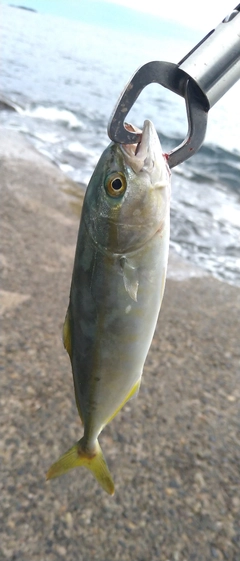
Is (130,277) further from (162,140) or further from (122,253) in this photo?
(162,140)

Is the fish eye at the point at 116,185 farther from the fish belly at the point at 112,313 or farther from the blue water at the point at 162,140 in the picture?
the blue water at the point at 162,140

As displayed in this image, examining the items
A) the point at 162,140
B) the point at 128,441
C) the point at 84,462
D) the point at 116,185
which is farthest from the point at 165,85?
the point at 162,140

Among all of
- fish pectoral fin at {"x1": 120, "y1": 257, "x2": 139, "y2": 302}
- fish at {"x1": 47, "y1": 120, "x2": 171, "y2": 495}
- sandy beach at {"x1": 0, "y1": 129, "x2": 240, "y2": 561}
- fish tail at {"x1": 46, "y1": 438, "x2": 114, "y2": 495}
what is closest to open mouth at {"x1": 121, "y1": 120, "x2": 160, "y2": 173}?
fish at {"x1": 47, "y1": 120, "x2": 171, "y2": 495}

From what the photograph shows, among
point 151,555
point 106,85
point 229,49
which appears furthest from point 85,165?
point 106,85

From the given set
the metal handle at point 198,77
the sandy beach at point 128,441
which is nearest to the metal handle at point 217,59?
the metal handle at point 198,77

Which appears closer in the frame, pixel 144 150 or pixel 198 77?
pixel 198 77

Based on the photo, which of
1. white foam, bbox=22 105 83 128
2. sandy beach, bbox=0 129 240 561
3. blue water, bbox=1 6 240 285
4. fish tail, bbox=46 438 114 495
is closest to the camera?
fish tail, bbox=46 438 114 495

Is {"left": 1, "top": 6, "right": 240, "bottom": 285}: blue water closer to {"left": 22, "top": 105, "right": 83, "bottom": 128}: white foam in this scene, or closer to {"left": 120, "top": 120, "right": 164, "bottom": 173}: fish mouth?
{"left": 22, "top": 105, "right": 83, "bottom": 128}: white foam

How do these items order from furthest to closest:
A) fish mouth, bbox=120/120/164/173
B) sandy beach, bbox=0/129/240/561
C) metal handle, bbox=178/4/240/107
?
1. sandy beach, bbox=0/129/240/561
2. fish mouth, bbox=120/120/164/173
3. metal handle, bbox=178/4/240/107
